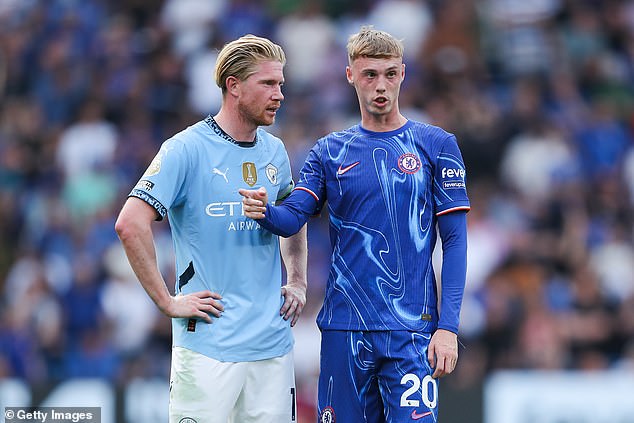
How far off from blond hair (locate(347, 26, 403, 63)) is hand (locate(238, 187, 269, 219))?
34.2 inches

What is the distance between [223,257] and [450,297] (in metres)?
1.19

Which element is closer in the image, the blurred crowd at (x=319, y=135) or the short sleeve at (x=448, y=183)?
the short sleeve at (x=448, y=183)

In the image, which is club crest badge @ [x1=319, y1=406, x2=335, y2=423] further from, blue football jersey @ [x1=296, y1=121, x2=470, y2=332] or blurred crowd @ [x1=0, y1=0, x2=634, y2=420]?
blurred crowd @ [x1=0, y1=0, x2=634, y2=420]

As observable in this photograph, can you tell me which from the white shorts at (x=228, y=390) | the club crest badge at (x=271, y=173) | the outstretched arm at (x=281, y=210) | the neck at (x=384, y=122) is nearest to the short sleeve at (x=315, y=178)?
the outstretched arm at (x=281, y=210)

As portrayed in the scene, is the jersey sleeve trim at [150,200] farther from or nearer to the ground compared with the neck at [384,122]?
nearer to the ground

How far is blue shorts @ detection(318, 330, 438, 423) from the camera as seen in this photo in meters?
6.24

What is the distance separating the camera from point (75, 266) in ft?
43.4

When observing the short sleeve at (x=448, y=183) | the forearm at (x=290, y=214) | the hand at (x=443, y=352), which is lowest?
the hand at (x=443, y=352)

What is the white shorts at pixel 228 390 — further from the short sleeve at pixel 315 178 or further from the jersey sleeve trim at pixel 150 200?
the short sleeve at pixel 315 178

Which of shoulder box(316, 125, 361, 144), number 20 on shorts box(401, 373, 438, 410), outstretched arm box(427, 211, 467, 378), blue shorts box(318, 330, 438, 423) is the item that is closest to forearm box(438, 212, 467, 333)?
outstretched arm box(427, 211, 467, 378)

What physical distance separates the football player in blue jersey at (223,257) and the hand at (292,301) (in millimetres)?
63

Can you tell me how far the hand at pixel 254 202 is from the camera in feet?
20.4

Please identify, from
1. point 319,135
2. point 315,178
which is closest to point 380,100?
point 315,178

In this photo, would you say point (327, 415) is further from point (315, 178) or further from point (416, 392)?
point (315, 178)
